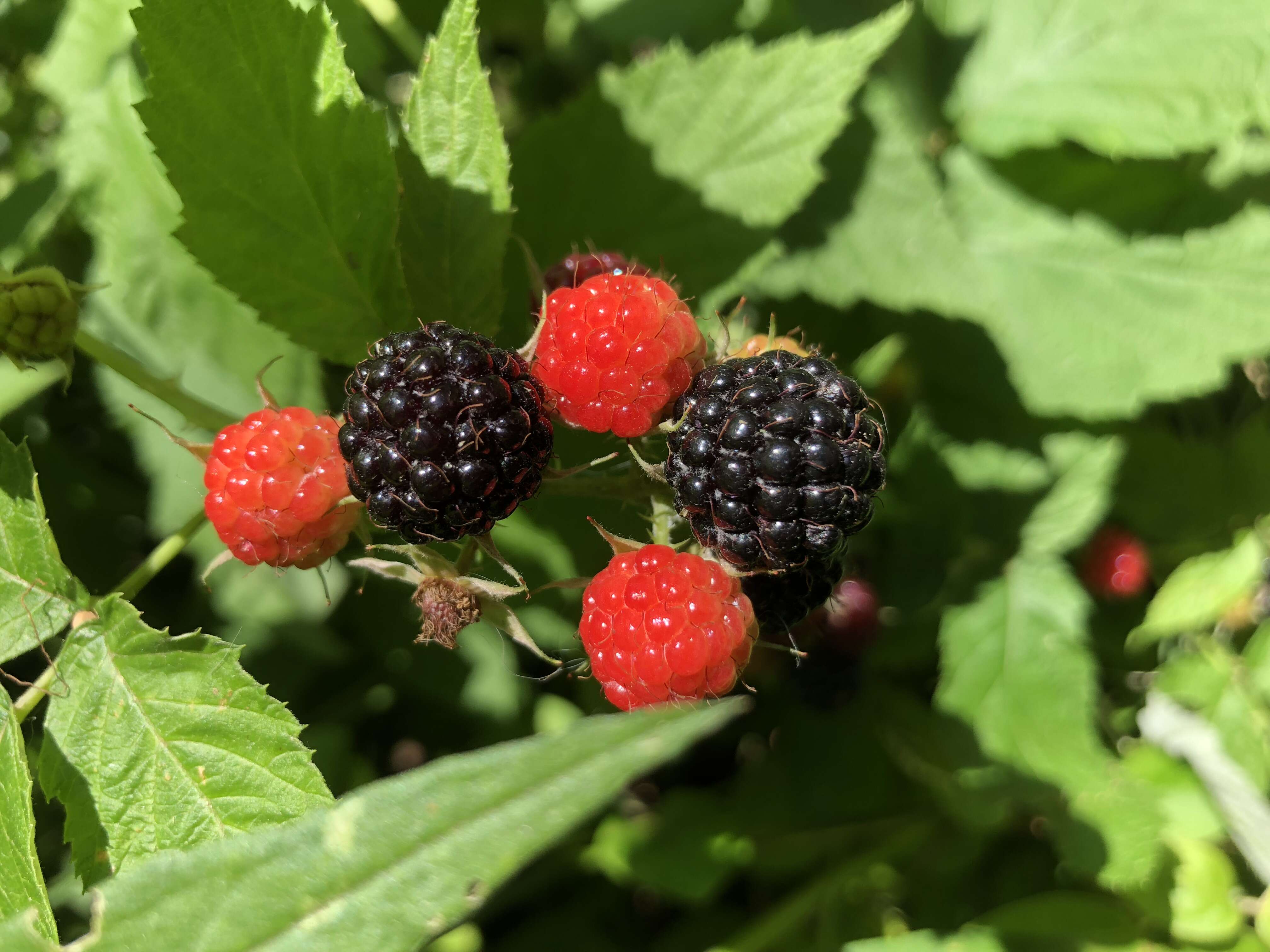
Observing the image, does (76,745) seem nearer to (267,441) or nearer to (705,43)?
(267,441)

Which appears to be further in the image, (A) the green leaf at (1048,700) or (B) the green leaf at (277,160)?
(A) the green leaf at (1048,700)

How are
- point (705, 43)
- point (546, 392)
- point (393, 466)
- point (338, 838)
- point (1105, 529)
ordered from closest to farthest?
point (338, 838)
point (393, 466)
point (546, 392)
point (705, 43)
point (1105, 529)

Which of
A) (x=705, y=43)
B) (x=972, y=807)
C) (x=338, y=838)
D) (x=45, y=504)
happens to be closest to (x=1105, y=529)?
(x=972, y=807)

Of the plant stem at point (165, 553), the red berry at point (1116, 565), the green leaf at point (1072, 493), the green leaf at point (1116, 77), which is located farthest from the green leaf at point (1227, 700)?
the plant stem at point (165, 553)

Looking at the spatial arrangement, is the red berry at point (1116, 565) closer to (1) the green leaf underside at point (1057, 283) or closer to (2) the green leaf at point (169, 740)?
(1) the green leaf underside at point (1057, 283)

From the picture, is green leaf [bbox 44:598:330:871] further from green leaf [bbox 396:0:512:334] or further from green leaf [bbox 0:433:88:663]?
green leaf [bbox 396:0:512:334]

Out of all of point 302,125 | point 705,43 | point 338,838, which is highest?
point 302,125
